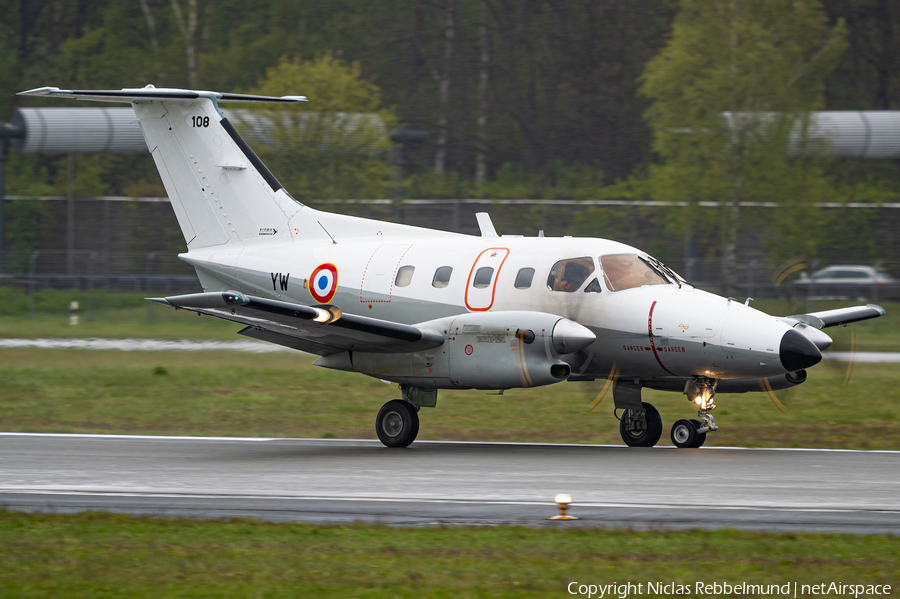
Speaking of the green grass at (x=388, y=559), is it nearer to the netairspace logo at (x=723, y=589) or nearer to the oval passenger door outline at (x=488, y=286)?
Answer: the netairspace logo at (x=723, y=589)

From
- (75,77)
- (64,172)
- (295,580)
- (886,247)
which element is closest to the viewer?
(295,580)

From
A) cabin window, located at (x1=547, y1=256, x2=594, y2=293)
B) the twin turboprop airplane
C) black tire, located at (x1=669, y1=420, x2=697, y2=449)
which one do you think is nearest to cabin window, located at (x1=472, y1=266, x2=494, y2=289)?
the twin turboprop airplane

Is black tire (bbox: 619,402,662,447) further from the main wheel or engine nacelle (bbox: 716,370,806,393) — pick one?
the main wheel

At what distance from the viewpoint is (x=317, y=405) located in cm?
2412

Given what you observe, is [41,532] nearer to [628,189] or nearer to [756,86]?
[756,86]

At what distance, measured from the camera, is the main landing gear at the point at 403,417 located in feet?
56.5

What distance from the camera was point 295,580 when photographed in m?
8.37

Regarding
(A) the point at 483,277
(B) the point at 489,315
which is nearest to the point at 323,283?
(A) the point at 483,277

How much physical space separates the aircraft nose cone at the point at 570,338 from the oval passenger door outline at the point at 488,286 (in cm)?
159

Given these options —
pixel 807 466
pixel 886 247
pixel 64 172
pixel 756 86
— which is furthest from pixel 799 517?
pixel 64 172

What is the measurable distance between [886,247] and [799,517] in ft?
118

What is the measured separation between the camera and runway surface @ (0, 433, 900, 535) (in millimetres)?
10852

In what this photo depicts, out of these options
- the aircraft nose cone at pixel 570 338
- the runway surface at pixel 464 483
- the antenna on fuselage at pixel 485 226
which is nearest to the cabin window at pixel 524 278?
the aircraft nose cone at pixel 570 338

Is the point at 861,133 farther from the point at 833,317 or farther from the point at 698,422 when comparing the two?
the point at 698,422
